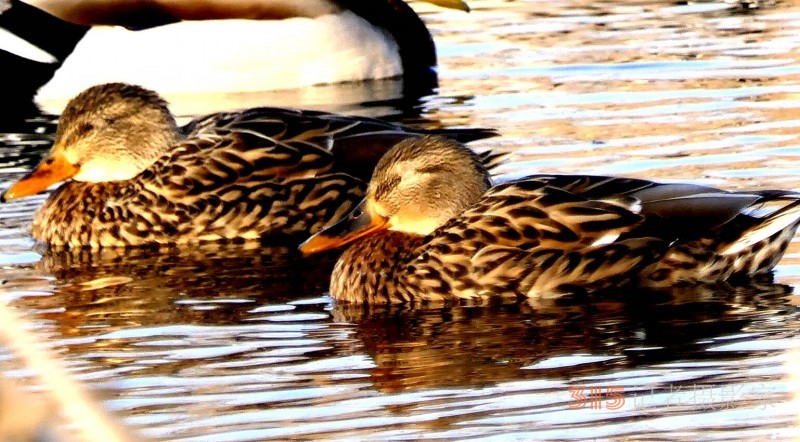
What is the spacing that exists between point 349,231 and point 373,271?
1.06 feet

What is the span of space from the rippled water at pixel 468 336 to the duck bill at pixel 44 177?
241mm

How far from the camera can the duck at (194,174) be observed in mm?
8094

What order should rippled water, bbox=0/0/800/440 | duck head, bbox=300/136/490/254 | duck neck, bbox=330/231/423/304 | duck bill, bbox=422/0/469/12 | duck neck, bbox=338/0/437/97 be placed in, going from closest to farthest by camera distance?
1. rippled water, bbox=0/0/800/440
2. duck neck, bbox=330/231/423/304
3. duck head, bbox=300/136/490/254
4. duck neck, bbox=338/0/437/97
5. duck bill, bbox=422/0/469/12

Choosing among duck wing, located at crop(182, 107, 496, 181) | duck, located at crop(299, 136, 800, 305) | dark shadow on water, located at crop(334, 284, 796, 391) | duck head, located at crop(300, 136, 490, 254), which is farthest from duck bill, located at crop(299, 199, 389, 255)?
duck wing, located at crop(182, 107, 496, 181)

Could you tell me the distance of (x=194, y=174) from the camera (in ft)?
26.7

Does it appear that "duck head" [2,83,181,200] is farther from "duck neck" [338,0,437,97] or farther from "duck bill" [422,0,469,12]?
"duck bill" [422,0,469,12]

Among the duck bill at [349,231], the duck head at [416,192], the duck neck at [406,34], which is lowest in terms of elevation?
the duck neck at [406,34]

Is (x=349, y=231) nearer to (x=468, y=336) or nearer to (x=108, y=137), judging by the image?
(x=468, y=336)

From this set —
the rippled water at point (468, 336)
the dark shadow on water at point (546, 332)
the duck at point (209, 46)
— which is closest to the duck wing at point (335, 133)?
the rippled water at point (468, 336)

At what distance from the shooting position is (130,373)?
5445 millimetres

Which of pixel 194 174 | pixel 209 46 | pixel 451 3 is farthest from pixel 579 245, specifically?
pixel 451 3

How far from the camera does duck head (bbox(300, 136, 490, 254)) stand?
22.6ft

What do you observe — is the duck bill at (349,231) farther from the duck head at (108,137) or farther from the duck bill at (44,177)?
the duck bill at (44,177)

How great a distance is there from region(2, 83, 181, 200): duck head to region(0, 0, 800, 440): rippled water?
1.54 ft
